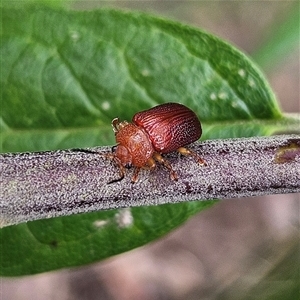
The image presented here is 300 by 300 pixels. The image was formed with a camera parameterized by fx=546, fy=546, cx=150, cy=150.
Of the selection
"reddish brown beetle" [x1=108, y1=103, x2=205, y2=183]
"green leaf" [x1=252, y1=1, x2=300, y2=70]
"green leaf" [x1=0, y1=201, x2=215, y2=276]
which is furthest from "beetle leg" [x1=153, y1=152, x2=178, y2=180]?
"green leaf" [x1=252, y1=1, x2=300, y2=70]

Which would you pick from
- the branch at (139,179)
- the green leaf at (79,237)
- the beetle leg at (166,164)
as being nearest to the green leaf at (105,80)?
the green leaf at (79,237)

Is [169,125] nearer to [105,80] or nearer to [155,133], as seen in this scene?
[155,133]

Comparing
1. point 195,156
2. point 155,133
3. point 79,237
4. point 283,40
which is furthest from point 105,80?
point 283,40

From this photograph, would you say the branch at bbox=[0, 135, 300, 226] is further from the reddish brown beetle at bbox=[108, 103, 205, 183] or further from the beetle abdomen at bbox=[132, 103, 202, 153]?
the beetle abdomen at bbox=[132, 103, 202, 153]

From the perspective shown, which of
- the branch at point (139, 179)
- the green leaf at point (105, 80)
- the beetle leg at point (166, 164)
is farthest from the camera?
the green leaf at point (105, 80)

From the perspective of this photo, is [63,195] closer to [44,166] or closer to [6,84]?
[44,166]

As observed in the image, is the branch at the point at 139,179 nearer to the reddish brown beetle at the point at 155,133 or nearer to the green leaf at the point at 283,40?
the reddish brown beetle at the point at 155,133
